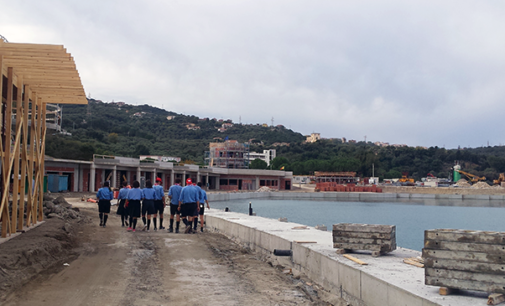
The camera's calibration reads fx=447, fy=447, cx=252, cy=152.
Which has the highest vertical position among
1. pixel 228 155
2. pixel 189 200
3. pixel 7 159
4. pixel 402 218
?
pixel 228 155

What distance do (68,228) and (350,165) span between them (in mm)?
114915

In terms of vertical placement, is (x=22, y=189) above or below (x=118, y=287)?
above

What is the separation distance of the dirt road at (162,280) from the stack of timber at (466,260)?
2341 mm

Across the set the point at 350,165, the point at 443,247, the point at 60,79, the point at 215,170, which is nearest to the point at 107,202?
the point at 60,79

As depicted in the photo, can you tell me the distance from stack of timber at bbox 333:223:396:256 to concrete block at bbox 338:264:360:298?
2.91 ft

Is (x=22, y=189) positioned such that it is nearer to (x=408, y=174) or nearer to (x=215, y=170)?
(x=215, y=170)

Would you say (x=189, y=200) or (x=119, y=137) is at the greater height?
(x=119, y=137)

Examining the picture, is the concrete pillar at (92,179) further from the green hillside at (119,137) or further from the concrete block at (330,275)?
the concrete block at (330,275)

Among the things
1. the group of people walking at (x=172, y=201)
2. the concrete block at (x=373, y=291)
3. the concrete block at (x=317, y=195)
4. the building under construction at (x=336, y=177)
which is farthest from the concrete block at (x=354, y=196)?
the concrete block at (x=373, y=291)

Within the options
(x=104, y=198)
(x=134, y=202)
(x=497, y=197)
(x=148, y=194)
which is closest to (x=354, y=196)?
(x=497, y=197)

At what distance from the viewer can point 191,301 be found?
6867 mm

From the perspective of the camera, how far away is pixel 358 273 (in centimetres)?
689

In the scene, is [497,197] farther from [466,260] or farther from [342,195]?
[466,260]

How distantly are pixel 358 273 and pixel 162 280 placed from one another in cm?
350
